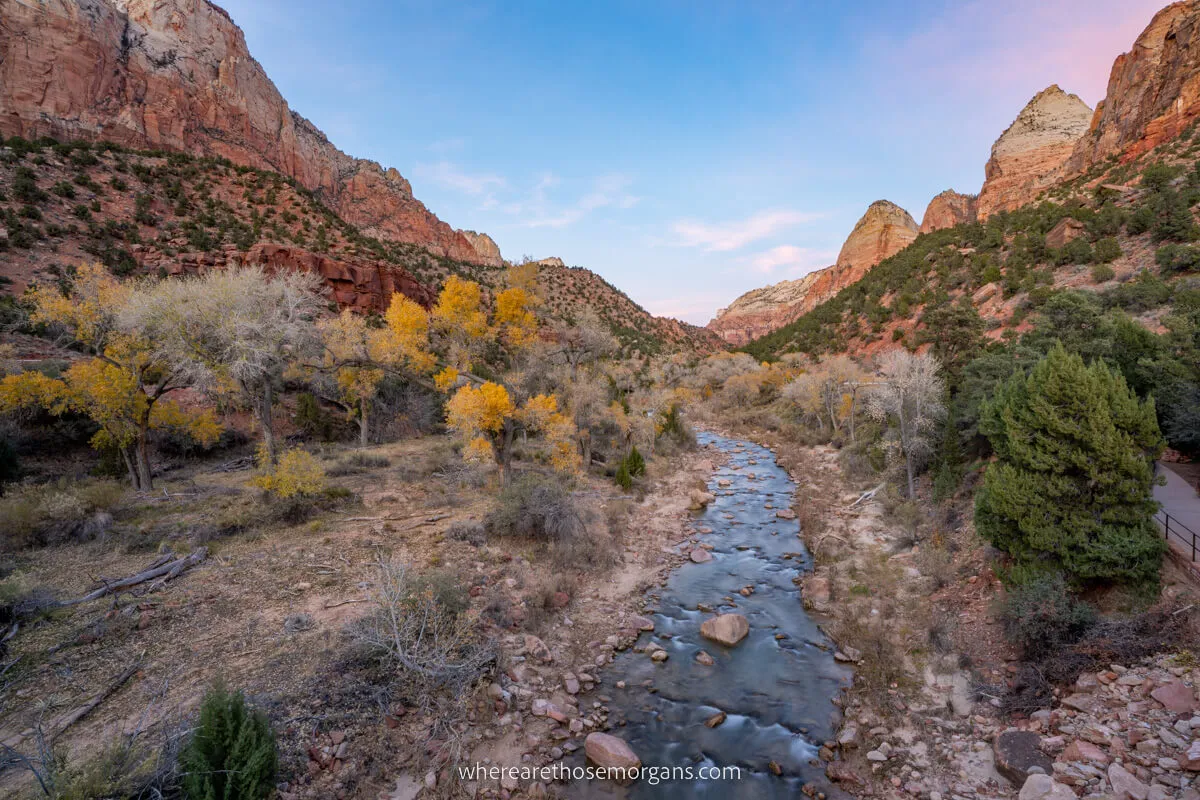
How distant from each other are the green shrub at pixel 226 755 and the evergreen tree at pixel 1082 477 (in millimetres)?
12742

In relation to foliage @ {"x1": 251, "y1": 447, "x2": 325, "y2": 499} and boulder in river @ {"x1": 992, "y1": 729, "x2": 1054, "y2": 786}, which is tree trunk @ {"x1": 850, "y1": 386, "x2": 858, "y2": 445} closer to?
boulder in river @ {"x1": 992, "y1": 729, "x2": 1054, "y2": 786}

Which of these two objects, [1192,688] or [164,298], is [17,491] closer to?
[164,298]

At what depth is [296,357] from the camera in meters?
15.2

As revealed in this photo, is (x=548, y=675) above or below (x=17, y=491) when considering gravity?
below

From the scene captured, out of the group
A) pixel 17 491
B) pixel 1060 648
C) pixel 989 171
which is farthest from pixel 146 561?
pixel 989 171

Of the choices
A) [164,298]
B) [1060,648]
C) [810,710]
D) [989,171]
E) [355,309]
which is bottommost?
[810,710]

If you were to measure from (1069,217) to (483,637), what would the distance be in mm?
47113

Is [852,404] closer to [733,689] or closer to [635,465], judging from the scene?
[635,465]

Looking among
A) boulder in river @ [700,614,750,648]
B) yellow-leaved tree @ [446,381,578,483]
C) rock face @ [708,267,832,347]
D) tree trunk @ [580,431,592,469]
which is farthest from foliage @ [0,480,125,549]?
rock face @ [708,267,832,347]

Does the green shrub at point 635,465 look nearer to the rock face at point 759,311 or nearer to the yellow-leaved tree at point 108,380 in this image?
the yellow-leaved tree at point 108,380

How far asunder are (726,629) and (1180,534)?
8.72 metres

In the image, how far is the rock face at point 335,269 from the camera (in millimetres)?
29909

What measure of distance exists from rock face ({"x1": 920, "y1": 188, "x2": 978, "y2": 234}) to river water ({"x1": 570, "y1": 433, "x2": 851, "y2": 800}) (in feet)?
272

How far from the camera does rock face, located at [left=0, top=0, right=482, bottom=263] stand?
35.3 meters
